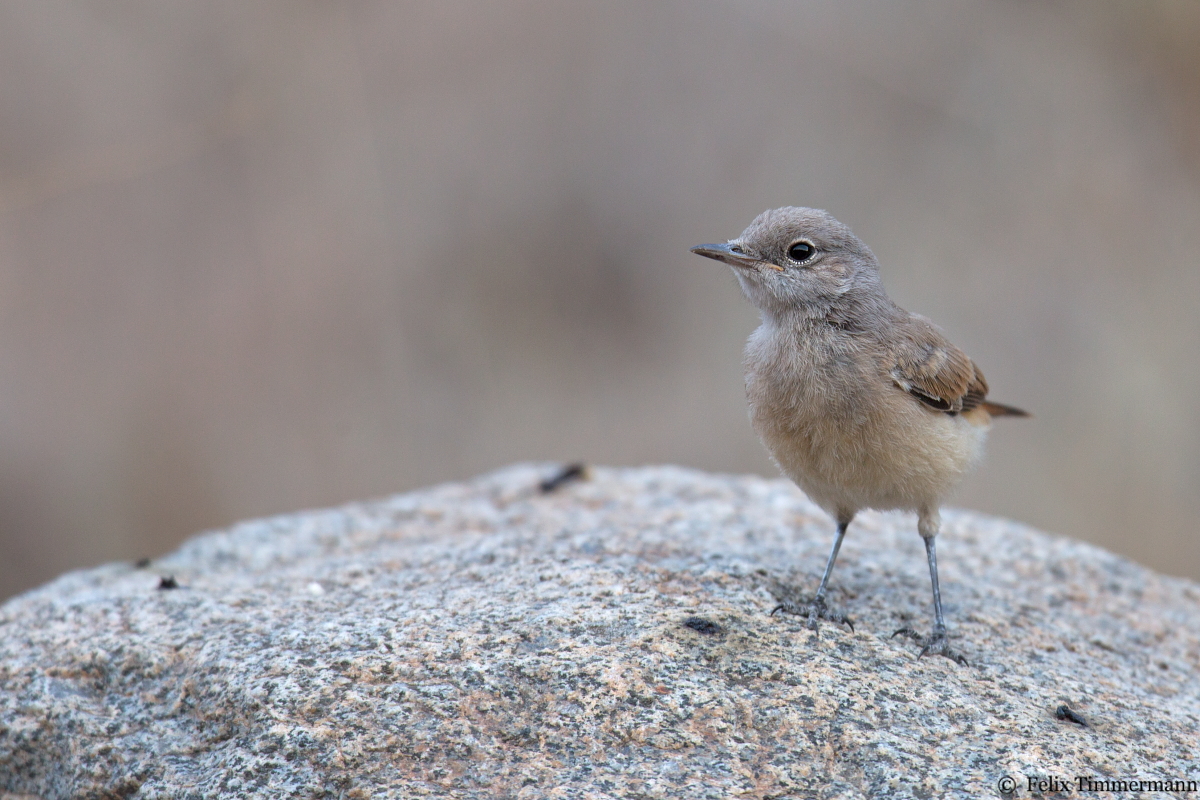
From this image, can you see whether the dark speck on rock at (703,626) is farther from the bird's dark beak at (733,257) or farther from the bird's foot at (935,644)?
the bird's dark beak at (733,257)

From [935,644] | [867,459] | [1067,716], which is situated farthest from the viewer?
[867,459]

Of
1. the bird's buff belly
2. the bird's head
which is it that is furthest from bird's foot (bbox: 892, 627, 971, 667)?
the bird's head

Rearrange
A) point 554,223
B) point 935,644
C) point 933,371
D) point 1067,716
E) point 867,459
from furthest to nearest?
point 554,223, point 933,371, point 867,459, point 935,644, point 1067,716

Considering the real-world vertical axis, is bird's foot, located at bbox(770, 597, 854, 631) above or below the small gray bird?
below

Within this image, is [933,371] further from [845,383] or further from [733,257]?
[733,257]

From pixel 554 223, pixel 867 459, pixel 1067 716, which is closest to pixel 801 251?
pixel 867 459

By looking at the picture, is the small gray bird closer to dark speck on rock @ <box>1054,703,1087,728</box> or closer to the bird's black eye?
the bird's black eye

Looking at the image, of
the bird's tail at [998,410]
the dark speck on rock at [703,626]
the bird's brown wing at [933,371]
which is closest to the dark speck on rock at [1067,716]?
the dark speck on rock at [703,626]
